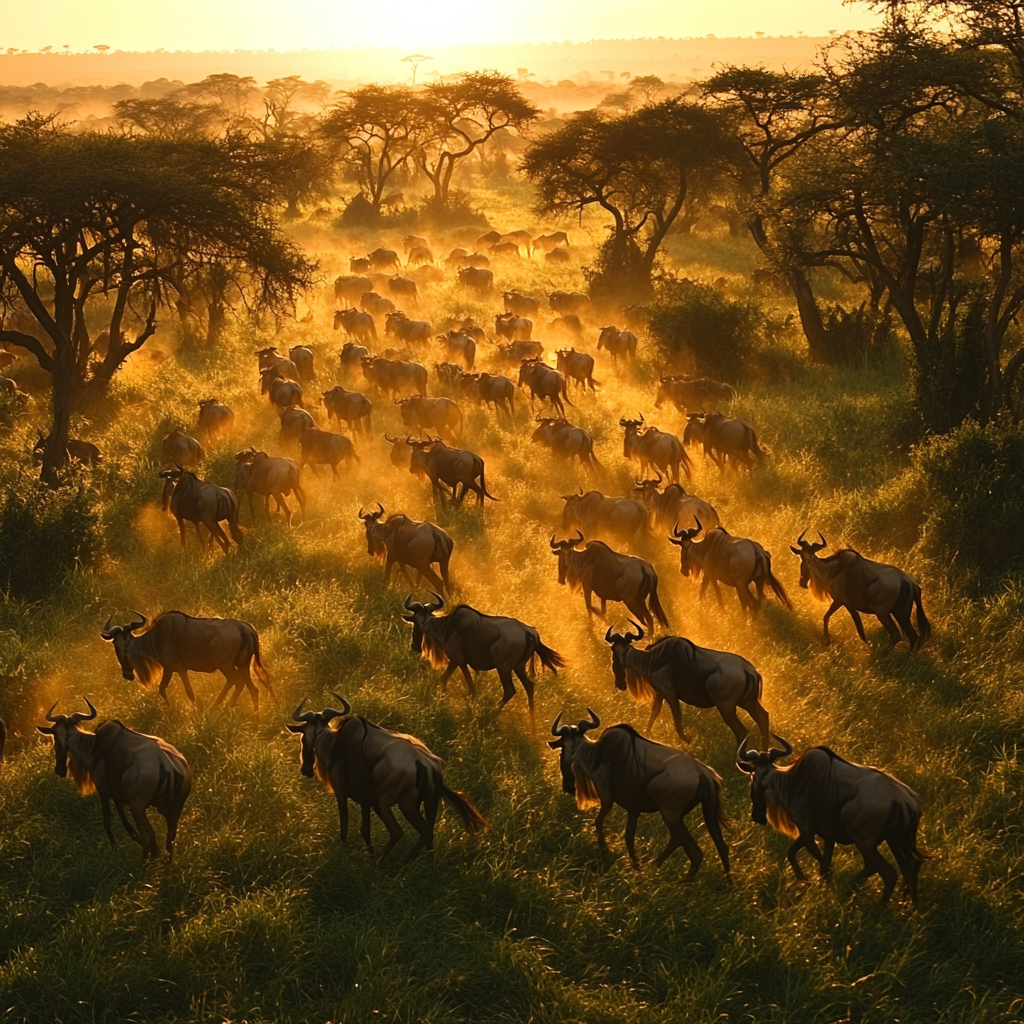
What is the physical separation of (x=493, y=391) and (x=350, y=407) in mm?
2698

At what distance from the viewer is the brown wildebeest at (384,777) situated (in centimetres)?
634

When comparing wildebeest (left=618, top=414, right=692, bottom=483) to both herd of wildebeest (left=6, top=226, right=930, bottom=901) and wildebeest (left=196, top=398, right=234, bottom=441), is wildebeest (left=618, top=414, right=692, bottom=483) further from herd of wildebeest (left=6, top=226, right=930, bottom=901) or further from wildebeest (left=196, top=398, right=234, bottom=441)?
wildebeest (left=196, top=398, right=234, bottom=441)

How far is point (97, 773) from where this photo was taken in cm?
644

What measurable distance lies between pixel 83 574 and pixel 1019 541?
35.1ft

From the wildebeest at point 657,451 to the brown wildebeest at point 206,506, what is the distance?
5899mm

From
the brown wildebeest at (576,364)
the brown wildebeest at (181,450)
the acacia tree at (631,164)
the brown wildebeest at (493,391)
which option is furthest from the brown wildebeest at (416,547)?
the acacia tree at (631,164)

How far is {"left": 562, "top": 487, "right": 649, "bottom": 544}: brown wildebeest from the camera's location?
37.8 feet

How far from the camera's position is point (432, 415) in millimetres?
15789

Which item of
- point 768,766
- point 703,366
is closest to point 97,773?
point 768,766

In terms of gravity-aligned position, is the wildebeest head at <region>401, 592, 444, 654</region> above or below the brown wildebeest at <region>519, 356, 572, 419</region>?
below

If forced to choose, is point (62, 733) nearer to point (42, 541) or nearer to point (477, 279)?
point (42, 541)

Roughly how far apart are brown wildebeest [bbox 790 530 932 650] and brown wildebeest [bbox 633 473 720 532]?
208cm

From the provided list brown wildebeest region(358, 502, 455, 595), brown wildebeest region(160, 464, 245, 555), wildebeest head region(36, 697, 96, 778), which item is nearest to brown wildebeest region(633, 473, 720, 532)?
brown wildebeest region(358, 502, 455, 595)

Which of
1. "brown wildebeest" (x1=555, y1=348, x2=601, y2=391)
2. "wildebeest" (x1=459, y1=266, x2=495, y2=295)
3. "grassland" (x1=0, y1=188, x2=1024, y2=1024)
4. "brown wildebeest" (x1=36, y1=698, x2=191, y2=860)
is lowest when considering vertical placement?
"grassland" (x1=0, y1=188, x2=1024, y2=1024)
